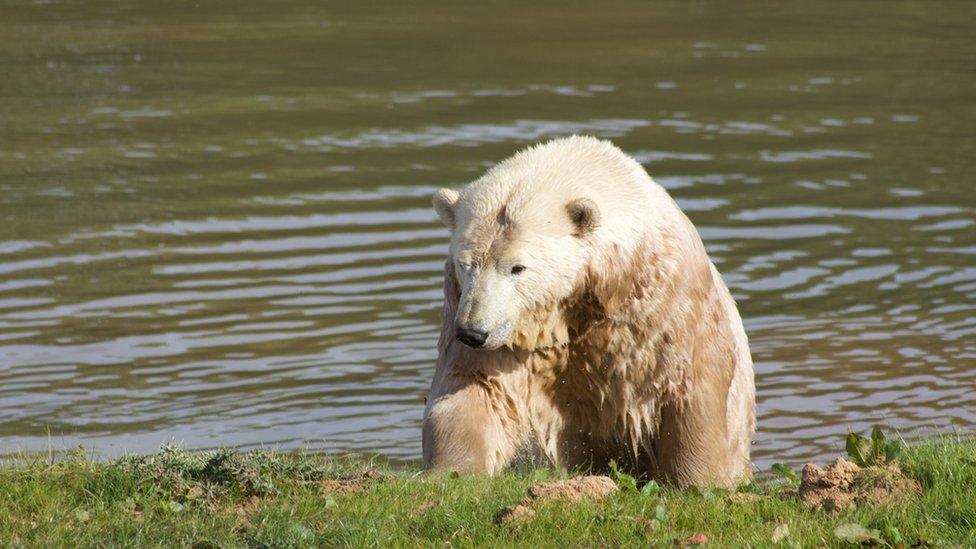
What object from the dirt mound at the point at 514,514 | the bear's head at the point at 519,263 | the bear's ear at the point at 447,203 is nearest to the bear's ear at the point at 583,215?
the bear's head at the point at 519,263

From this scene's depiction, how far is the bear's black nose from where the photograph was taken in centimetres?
713

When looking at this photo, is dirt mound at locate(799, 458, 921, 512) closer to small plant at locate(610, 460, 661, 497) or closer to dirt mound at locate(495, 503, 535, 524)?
small plant at locate(610, 460, 661, 497)

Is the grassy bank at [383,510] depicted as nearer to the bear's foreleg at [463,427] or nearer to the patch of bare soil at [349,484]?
the patch of bare soil at [349,484]

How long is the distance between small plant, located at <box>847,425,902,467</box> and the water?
3297mm

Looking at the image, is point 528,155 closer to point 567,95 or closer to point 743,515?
point 743,515

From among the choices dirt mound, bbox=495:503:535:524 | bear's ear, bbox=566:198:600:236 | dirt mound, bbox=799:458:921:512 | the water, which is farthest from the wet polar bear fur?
the water

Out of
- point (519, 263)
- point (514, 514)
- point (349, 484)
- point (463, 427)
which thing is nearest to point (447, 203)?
point (519, 263)

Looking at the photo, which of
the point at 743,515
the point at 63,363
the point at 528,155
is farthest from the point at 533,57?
the point at 743,515

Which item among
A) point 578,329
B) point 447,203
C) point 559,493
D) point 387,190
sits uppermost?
point 447,203

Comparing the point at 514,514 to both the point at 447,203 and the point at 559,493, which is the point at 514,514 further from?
the point at 447,203

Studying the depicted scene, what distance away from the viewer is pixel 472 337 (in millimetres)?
7145

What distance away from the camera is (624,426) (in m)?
7.84

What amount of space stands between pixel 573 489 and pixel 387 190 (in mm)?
9732

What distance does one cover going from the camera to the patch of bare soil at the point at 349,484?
21.7 ft
